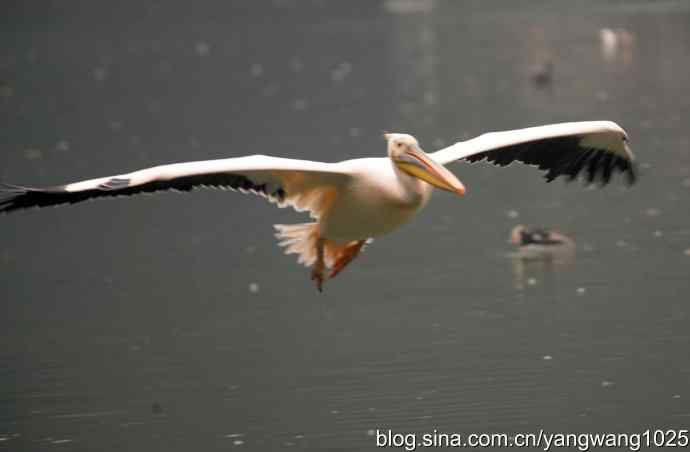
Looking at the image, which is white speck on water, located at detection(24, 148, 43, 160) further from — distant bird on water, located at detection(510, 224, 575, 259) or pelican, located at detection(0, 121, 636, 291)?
pelican, located at detection(0, 121, 636, 291)

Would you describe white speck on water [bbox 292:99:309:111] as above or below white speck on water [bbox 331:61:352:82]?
below

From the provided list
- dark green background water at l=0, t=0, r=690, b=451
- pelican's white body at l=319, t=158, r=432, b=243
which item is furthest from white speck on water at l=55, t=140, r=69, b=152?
pelican's white body at l=319, t=158, r=432, b=243

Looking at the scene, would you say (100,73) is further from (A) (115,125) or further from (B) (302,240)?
(B) (302,240)

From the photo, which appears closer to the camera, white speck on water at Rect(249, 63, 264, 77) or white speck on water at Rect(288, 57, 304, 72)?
white speck on water at Rect(249, 63, 264, 77)

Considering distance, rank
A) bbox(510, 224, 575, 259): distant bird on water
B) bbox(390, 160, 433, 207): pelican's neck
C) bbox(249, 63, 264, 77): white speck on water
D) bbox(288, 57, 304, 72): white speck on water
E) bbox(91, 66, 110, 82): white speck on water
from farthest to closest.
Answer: bbox(91, 66, 110, 82): white speck on water, bbox(288, 57, 304, 72): white speck on water, bbox(249, 63, 264, 77): white speck on water, bbox(510, 224, 575, 259): distant bird on water, bbox(390, 160, 433, 207): pelican's neck

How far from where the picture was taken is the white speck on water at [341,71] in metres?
31.2

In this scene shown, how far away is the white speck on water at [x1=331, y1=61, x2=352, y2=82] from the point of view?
31200 mm

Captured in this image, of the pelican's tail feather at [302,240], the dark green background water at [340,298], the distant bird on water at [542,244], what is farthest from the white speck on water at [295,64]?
the pelican's tail feather at [302,240]

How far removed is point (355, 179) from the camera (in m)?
8.20

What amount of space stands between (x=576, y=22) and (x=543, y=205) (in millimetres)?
31257

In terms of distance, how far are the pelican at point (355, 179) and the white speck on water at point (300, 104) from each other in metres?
16.2

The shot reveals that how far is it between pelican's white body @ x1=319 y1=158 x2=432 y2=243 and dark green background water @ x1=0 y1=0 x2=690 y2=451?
850 millimetres

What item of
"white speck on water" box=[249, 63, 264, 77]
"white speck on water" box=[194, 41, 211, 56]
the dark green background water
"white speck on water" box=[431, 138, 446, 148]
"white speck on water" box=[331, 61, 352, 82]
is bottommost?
the dark green background water

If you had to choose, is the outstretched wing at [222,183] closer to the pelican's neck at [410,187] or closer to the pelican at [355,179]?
the pelican at [355,179]
